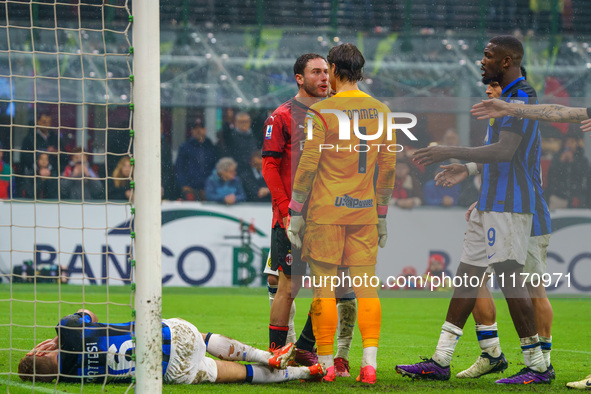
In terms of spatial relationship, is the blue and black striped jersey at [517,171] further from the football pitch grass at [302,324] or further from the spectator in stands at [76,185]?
the spectator in stands at [76,185]

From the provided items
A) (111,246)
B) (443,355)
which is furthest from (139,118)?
(111,246)

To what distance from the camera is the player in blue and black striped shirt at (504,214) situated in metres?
4.13

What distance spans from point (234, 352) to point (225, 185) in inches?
248

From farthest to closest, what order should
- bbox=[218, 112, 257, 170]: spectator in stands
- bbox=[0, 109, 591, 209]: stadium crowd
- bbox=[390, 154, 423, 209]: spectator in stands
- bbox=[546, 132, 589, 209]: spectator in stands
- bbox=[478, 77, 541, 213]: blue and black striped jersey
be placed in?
bbox=[218, 112, 257, 170]: spectator in stands < bbox=[0, 109, 591, 209]: stadium crowd < bbox=[546, 132, 589, 209]: spectator in stands < bbox=[390, 154, 423, 209]: spectator in stands < bbox=[478, 77, 541, 213]: blue and black striped jersey

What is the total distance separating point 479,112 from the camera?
4121 mm

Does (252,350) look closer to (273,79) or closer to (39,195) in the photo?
(39,195)

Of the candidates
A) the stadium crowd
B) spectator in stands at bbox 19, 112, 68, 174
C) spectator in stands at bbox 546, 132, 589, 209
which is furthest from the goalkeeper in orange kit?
spectator in stands at bbox 19, 112, 68, 174

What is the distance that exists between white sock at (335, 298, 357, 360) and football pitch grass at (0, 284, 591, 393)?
177 mm

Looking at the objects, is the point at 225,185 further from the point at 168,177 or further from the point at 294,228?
the point at 294,228

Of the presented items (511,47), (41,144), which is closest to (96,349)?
(511,47)

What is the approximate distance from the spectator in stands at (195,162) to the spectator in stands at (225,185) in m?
0.09

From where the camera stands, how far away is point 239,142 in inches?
420

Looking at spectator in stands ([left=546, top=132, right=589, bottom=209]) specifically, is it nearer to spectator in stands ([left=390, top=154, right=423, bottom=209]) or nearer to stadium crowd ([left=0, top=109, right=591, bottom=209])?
spectator in stands ([left=390, top=154, right=423, bottom=209])

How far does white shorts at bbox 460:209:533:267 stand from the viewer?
13.6ft
